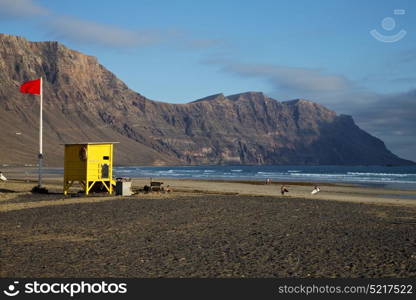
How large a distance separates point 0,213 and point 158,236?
31.9 ft

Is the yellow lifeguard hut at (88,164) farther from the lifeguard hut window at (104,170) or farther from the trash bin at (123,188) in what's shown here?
the trash bin at (123,188)

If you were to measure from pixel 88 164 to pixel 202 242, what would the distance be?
1864 centimetres

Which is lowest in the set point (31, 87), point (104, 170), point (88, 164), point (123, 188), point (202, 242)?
point (202, 242)

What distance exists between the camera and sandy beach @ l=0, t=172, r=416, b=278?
32.6ft

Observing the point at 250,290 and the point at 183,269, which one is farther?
the point at 183,269

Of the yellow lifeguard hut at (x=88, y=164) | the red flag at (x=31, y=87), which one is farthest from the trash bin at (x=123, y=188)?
the red flag at (x=31, y=87)

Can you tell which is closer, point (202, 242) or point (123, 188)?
point (202, 242)

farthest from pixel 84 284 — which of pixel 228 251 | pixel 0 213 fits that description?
pixel 0 213

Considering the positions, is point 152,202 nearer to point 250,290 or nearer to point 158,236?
point 158,236

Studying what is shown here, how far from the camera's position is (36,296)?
7.73 metres

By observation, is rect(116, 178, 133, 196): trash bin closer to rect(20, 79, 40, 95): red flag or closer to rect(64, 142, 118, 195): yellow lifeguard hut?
rect(64, 142, 118, 195): yellow lifeguard hut

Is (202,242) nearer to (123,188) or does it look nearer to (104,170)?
(123,188)

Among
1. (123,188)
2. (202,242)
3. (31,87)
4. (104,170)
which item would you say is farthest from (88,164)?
(202,242)

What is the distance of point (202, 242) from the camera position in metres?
13.5
